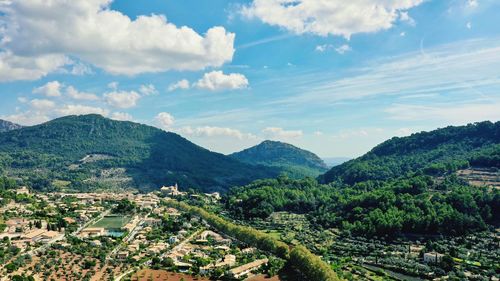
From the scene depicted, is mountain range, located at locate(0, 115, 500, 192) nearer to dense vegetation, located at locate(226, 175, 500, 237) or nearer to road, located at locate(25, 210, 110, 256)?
dense vegetation, located at locate(226, 175, 500, 237)

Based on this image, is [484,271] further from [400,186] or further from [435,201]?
[400,186]

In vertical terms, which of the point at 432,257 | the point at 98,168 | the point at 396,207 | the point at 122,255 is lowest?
the point at 432,257

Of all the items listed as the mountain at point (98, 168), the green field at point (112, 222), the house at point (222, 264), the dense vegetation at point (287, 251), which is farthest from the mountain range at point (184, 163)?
the house at point (222, 264)

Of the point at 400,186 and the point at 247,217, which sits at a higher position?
the point at 400,186

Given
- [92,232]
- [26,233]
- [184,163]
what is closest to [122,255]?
[92,232]

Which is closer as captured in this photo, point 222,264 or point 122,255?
point 222,264

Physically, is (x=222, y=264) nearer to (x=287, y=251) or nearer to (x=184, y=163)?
(x=287, y=251)

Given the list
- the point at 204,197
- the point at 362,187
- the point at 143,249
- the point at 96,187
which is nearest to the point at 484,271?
the point at 143,249
